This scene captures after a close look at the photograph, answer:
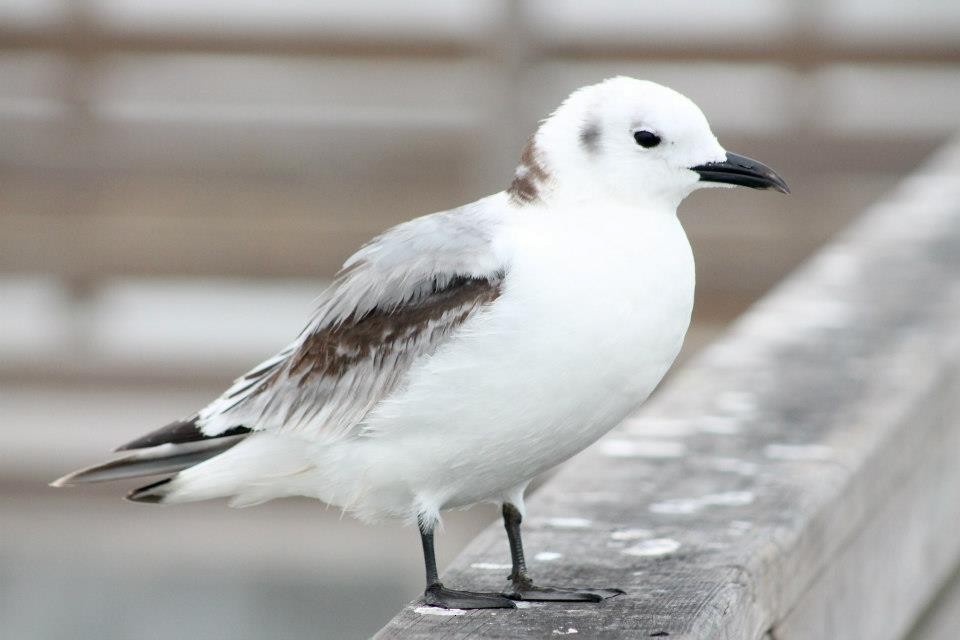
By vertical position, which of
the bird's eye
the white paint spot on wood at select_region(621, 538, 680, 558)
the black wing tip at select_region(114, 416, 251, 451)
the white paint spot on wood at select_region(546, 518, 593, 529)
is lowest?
the white paint spot on wood at select_region(621, 538, 680, 558)

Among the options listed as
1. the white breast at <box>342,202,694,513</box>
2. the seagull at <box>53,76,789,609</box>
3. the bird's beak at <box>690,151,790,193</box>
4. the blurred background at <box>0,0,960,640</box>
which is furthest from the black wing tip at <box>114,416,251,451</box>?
the blurred background at <box>0,0,960,640</box>

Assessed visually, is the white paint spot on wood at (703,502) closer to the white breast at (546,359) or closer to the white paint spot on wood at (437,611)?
the white breast at (546,359)

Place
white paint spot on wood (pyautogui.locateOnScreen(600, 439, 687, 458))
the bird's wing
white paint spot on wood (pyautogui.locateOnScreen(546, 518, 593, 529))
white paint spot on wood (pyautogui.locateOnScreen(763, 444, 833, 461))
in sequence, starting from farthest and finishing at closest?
white paint spot on wood (pyautogui.locateOnScreen(600, 439, 687, 458)) < white paint spot on wood (pyautogui.locateOnScreen(763, 444, 833, 461)) < white paint spot on wood (pyautogui.locateOnScreen(546, 518, 593, 529)) < the bird's wing

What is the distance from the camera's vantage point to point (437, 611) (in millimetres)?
1651

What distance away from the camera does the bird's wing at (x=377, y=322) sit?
1.80 meters

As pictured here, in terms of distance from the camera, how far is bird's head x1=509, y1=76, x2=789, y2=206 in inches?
72.1

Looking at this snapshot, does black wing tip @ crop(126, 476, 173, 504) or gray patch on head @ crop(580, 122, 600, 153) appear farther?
black wing tip @ crop(126, 476, 173, 504)

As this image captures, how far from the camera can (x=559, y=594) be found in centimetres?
170

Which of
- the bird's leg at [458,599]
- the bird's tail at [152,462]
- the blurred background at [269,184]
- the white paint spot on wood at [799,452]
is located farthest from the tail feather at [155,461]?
the blurred background at [269,184]

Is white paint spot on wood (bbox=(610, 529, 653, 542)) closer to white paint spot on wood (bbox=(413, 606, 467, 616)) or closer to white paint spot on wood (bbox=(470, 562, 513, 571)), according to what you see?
white paint spot on wood (bbox=(470, 562, 513, 571))

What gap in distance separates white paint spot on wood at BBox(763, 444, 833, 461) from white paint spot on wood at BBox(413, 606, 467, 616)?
23.4 inches

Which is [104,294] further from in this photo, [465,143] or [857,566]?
[857,566]

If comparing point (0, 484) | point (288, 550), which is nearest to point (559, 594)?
point (288, 550)

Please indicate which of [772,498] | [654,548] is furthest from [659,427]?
[654,548]
